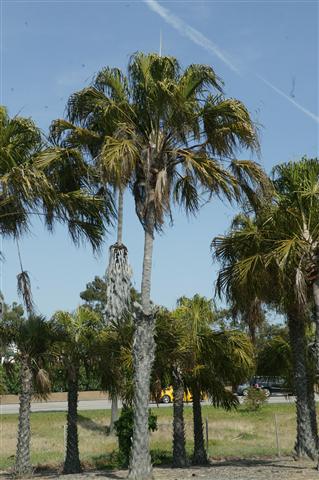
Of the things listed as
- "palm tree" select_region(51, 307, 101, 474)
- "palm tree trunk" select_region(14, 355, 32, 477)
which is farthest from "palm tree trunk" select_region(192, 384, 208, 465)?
"palm tree trunk" select_region(14, 355, 32, 477)

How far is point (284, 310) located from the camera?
14.7 meters

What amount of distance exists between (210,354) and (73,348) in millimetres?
3382

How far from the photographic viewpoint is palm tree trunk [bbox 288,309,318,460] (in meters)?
14.5

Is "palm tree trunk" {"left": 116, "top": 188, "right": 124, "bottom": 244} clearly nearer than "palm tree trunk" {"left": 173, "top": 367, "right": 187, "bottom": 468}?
Yes

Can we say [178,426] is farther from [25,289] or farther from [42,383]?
[25,289]

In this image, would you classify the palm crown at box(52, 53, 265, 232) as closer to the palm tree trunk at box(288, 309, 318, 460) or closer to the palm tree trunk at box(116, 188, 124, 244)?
the palm tree trunk at box(116, 188, 124, 244)

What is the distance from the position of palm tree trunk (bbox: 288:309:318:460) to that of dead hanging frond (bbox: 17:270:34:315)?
242 inches

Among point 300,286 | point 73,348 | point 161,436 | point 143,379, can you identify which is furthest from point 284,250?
point 161,436

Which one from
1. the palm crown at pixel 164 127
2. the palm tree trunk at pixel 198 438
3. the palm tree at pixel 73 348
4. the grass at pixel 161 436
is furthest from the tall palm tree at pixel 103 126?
the grass at pixel 161 436

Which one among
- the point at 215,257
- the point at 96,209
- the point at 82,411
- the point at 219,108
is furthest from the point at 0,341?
the point at 82,411

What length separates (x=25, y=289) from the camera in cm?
1171

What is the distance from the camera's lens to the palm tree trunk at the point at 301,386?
14.5 m

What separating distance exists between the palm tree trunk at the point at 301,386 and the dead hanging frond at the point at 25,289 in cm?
614

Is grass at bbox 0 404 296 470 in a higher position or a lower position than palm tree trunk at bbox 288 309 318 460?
lower
